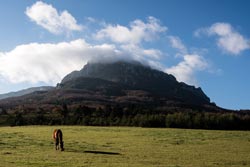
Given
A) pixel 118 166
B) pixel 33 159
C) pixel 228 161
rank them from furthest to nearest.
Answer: pixel 228 161, pixel 33 159, pixel 118 166

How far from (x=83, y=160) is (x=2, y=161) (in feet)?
19.0

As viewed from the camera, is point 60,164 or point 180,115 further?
point 180,115

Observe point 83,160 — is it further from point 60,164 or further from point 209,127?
point 209,127

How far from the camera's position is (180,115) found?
4624 inches

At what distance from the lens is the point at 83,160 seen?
93.8 ft

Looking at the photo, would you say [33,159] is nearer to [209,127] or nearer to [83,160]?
[83,160]

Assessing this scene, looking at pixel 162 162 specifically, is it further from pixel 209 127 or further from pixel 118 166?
pixel 209 127

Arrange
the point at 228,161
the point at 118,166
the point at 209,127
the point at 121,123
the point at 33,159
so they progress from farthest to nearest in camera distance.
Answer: the point at 121,123
the point at 209,127
the point at 228,161
the point at 33,159
the point at 118,166

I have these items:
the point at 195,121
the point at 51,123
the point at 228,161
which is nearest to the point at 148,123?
the point at 195,121

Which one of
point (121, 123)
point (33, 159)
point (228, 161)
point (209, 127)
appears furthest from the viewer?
point (121, 123)

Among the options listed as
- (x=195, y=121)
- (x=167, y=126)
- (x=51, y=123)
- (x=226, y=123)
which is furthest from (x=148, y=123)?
(x=51, y=123)

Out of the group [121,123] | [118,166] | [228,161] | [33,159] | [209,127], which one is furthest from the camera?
[121,123]

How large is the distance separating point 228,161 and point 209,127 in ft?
275

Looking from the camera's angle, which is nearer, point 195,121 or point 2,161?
point 2,161
